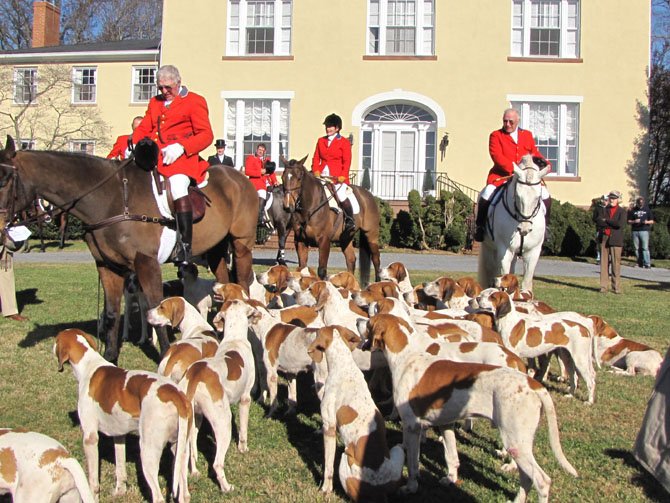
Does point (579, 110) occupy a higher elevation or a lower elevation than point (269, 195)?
higher

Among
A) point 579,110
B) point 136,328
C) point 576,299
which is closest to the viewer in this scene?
point 136,328

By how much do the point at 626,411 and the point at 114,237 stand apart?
4887 mm

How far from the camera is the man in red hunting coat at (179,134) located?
7.40 metres

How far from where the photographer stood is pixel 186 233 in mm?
7270

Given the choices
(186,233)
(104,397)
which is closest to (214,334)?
(186,233)

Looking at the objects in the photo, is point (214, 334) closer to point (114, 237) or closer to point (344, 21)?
point (114, 237)

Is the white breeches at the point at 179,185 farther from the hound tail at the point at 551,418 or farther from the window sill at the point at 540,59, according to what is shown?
the window sill at the point at 540,59

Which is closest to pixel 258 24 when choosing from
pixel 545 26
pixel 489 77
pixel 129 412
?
pixel 489 77

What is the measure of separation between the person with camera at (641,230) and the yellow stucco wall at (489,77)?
15.4 feet

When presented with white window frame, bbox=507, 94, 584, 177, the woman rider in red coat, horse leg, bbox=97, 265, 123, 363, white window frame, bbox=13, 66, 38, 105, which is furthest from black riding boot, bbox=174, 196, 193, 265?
white window frame, bbox=13, 66, 38, 105

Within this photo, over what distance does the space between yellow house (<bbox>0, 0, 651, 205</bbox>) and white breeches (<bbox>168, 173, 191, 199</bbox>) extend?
780 inches

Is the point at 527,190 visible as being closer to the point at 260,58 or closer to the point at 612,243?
the point at 612,243

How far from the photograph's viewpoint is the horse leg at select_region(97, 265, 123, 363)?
23.3 ft

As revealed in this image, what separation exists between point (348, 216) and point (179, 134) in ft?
18.1
